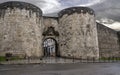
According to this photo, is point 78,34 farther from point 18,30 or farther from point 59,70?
point 59,70

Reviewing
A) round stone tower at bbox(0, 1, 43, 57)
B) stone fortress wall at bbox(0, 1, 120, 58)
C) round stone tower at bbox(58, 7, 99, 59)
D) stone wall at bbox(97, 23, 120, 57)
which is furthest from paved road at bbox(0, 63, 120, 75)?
stone wall at bbox(97, 23, 120, 57)

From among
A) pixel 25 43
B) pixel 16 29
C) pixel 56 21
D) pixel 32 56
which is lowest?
pixel 32 56

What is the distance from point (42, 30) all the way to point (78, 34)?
538 cm

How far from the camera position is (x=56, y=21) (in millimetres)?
26172

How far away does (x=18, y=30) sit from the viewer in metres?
20.9

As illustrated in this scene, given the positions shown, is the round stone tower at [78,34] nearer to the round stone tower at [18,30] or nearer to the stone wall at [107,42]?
the round stone tower at [18,30]

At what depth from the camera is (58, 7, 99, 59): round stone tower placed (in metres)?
23.6

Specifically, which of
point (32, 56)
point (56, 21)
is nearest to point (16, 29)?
point (32, 56)

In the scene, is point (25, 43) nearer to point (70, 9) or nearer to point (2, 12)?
point (2, 12)

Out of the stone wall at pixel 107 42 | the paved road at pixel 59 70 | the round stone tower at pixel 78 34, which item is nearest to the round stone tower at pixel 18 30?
the round stone tower at pixel 78 34

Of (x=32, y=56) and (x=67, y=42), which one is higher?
(x=67, y=42)

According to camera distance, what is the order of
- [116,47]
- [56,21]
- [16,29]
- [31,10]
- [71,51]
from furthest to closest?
[116,47] < [56,21] < [71,51] < [31,10] < [16,29]

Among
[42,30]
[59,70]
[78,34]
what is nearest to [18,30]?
[42,30]

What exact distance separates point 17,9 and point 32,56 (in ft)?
20.7
